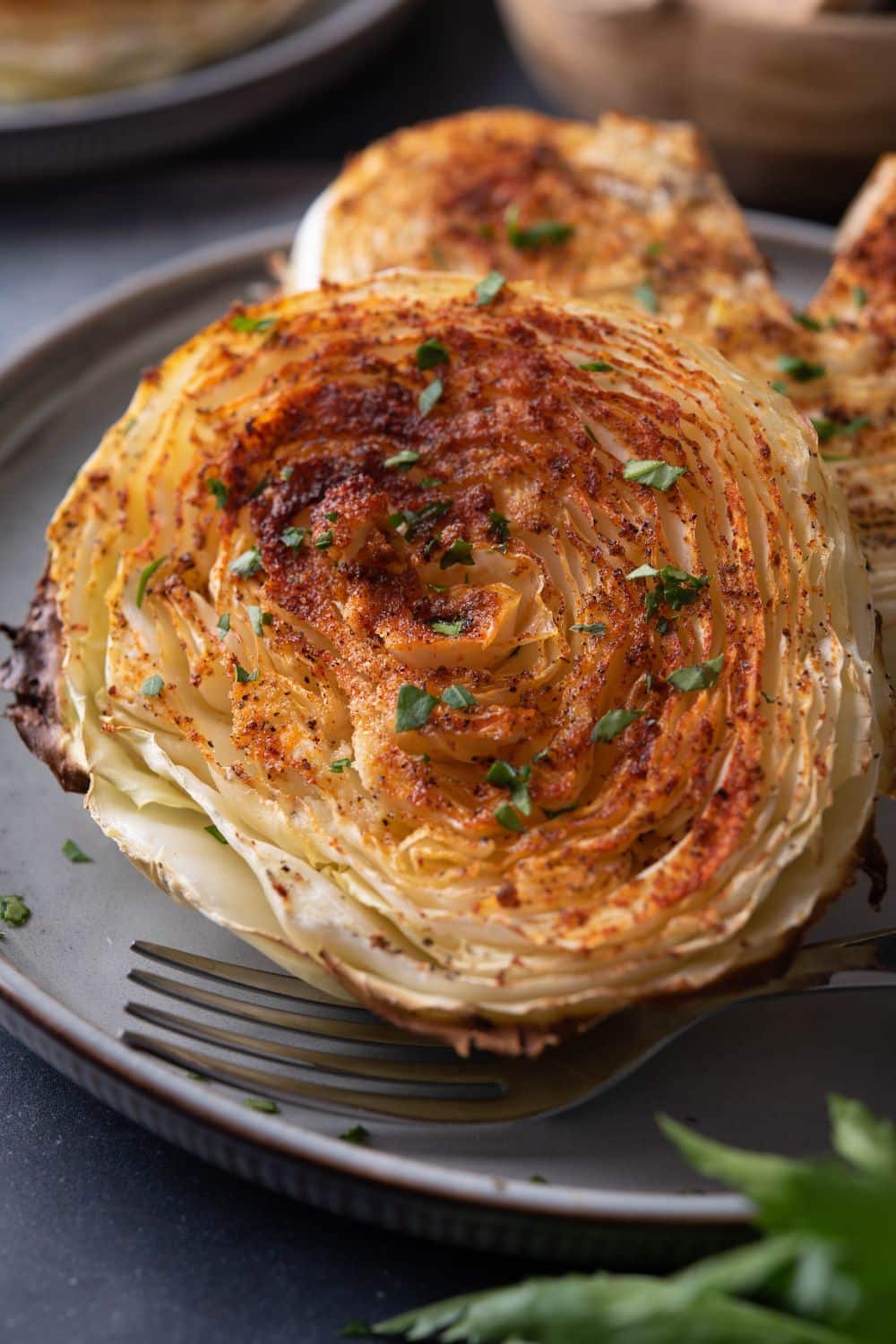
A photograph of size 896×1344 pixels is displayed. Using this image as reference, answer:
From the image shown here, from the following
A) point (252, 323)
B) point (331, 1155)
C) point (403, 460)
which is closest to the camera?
point (331, 1155)

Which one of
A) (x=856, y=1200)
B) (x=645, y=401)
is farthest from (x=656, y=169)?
(x=856, y=1200)

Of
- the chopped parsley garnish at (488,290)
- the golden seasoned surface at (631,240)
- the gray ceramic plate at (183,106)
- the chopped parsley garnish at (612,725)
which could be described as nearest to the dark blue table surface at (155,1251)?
the chopped parsley garnish at (612,725)

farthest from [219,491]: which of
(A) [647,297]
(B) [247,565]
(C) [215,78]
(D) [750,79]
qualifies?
(C) [215,78]

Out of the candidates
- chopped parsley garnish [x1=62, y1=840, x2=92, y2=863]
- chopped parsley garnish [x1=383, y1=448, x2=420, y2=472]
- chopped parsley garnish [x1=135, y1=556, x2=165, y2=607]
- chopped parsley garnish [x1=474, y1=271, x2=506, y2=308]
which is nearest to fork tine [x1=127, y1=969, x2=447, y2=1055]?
chopped parsley garnish [x1=62, y1=840, x2=92, y2=863]

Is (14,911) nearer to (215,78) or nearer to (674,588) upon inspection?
(674,588)

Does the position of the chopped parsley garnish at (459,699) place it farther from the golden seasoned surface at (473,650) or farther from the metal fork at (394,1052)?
the metal fork at (394,1052)

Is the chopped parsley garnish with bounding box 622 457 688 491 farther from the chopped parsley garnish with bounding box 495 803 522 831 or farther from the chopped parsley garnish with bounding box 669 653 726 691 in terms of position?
the chopped parsley garnish with bounding box 495 803 522 831
